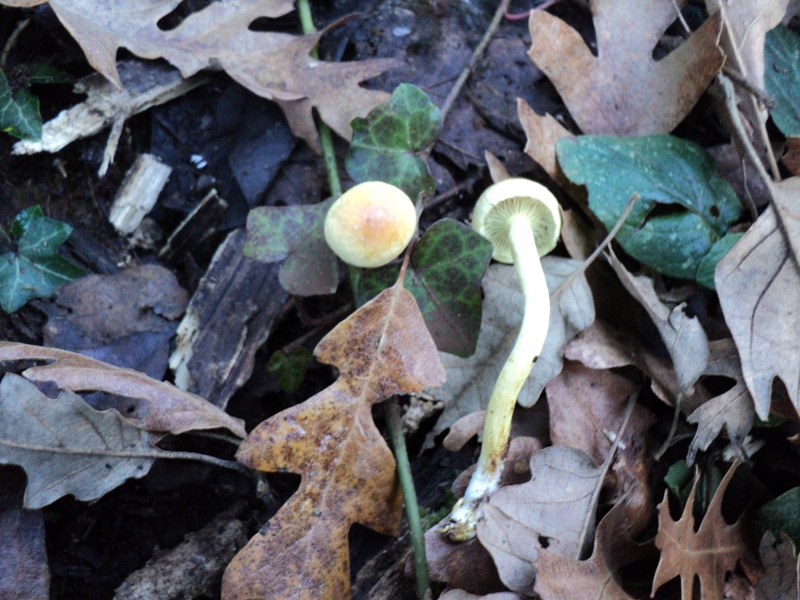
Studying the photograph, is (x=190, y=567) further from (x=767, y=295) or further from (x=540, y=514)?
(x=767, y=295)

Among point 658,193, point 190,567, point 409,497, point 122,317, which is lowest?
point 190,567

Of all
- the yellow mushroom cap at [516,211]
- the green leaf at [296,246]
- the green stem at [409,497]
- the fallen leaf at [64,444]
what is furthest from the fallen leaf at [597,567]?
the fallen leaf at [64,444]

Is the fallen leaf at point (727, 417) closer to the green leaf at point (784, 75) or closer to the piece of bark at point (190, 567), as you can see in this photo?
the green leaf at point (784, 75)

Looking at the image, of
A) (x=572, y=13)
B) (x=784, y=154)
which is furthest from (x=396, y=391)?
(x=572, y=13)

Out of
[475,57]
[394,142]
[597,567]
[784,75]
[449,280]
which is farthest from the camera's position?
[475,57]

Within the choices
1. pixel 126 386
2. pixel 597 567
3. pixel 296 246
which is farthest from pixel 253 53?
pixel 597 567

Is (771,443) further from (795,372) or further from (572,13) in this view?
(572,13)
